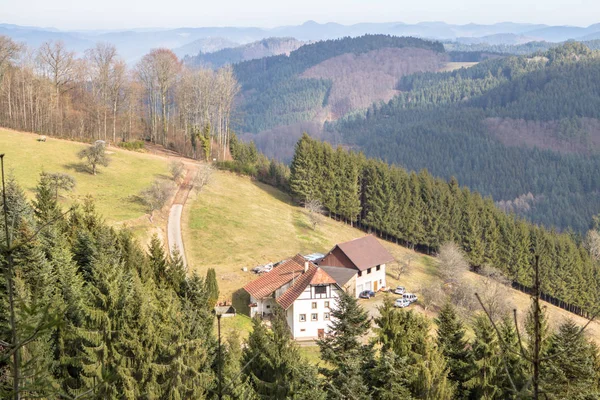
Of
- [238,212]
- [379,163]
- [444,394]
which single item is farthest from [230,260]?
[379,163]

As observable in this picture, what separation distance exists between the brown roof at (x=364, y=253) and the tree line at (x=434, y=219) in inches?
861

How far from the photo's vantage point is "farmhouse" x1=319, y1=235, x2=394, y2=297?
60.3m

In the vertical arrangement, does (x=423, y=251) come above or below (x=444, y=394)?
below

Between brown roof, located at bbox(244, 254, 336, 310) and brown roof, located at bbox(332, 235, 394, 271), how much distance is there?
7555 mm

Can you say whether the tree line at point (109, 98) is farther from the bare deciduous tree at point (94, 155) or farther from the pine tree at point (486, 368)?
the pine tree at point (486, 368)

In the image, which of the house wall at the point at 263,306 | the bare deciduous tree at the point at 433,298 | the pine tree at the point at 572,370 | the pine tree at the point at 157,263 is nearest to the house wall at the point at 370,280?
the bare deciduous tree at the point at 433,298

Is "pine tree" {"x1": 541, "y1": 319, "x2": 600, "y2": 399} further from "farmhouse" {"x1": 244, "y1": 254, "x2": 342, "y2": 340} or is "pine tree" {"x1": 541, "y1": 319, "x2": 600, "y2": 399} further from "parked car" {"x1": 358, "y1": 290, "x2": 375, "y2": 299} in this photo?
"parked car" {"x1": 358, "y1": 290, "x2": 375, "y2": 299}

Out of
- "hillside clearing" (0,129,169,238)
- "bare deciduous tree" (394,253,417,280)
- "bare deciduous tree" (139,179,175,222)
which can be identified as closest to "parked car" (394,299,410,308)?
"bare deciduous tree" (394,253,417,280)

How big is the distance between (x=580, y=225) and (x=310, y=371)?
19525cm

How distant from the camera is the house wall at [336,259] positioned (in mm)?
61906

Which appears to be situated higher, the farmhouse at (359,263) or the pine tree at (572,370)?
the pine tree at (572,370)

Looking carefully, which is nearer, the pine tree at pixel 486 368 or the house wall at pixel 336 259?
the pine tree at pixel 486 368

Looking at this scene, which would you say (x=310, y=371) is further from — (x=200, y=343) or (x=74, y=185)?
(x=74, y=185)

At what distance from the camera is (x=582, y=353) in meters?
29.6
